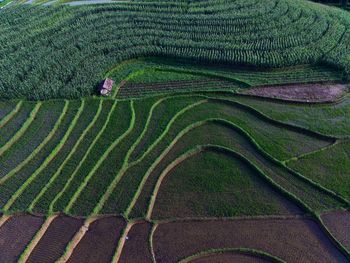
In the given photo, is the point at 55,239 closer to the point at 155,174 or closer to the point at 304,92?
the point at 155,174

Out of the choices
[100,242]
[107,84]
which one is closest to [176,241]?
[100,242]

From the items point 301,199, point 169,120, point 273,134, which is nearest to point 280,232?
point 301,199

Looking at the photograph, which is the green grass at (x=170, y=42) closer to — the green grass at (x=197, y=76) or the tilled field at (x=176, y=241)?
the green grass at (x=197, y=76)

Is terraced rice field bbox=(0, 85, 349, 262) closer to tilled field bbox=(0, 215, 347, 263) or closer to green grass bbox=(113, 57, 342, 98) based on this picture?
tilled field bbox=(0, 215, 347, 263)

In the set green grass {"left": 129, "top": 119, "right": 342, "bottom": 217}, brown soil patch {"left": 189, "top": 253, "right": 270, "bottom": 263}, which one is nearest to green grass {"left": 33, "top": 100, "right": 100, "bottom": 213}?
green grass {"left": 129, "top": 119, "right": 342, "bottom": 217}

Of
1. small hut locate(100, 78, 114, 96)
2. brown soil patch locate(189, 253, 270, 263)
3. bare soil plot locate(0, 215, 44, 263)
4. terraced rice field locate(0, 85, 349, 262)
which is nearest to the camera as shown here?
brown soil patch locate(189, 253, 270, 263)

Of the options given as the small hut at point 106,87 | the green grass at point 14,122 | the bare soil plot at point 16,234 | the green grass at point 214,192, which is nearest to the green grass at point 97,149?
the bare soil plot at point 16,234
